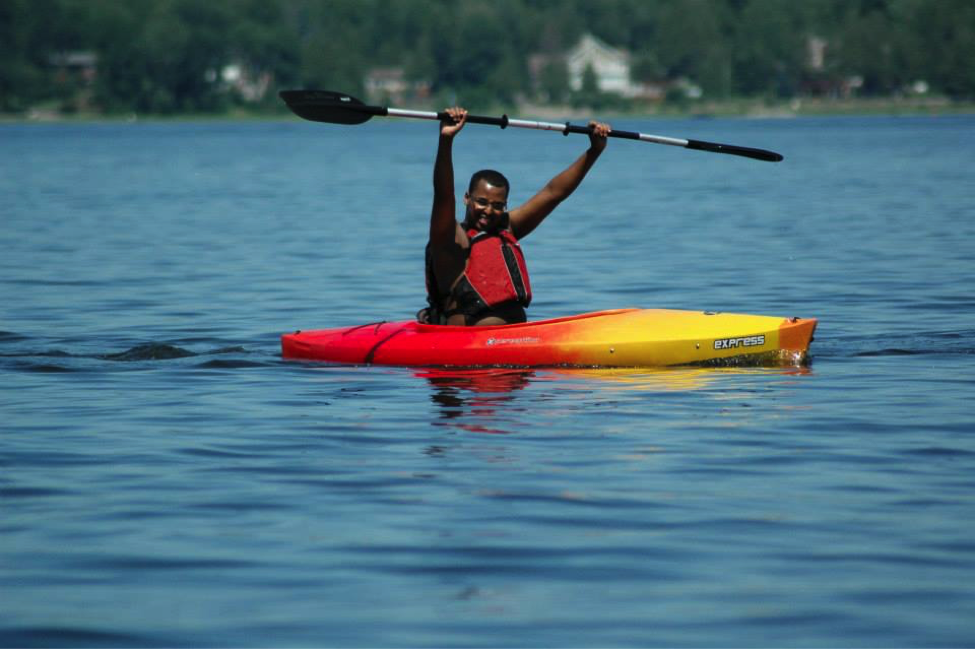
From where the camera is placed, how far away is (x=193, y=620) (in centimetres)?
527

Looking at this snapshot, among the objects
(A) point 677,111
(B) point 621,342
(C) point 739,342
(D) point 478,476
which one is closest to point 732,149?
(C) point 739,342

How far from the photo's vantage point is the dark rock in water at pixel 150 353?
1115 centimetres

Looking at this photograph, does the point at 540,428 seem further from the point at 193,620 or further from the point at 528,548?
the point at 193,620

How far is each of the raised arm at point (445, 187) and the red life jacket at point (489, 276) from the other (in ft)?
0.81

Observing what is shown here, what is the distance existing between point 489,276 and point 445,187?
2.87ft

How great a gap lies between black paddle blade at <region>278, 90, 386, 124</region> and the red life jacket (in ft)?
5.20

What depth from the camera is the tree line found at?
125 metres

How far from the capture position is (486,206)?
32.7 feet

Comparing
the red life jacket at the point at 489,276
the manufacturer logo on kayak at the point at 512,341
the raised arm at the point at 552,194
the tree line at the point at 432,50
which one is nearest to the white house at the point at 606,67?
the tree line at the point at 432,50

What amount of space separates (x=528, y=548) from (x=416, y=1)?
167m

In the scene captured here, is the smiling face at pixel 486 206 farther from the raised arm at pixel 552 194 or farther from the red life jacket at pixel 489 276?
the raised arm at pixel 552 194

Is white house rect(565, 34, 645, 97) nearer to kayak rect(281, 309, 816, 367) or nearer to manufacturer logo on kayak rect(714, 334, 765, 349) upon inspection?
kayak rect(281, 309, 816, 367)

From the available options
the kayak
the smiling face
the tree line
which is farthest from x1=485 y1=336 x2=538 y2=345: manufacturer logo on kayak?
the tree line

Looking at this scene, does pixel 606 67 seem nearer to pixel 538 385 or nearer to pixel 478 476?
pixel 538 385
